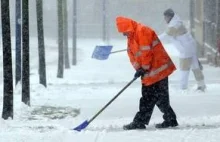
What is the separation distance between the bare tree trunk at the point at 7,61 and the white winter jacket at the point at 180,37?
3740 mm

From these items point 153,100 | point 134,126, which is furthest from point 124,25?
point 134,126

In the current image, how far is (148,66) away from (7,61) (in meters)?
2.18

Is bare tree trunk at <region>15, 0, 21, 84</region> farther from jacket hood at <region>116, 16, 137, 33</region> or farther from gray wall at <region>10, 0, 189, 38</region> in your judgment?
gray wall at <region>10, 0, 189, 38</region>

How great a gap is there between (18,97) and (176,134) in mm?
4805

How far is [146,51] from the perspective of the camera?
25.7ft

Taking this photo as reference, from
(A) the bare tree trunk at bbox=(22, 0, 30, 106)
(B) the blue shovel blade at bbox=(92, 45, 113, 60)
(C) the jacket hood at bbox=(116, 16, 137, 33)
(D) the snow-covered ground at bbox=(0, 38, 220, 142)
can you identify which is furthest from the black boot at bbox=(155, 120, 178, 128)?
(B) the blue shovel blade at bbox=(92, 45, 113, 60)

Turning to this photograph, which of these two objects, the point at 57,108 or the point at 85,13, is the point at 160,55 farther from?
the point at 85,13

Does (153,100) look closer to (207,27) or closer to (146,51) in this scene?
(146,51)

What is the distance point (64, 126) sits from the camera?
864 cm

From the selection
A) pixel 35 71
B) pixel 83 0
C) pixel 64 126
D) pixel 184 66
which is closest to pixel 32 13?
pixel 83 0

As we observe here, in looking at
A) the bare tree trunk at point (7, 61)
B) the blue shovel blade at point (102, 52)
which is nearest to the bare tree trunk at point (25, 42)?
the bare tree trunk at point (7, 61)

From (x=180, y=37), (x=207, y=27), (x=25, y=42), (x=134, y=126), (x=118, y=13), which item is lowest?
(x=118, y=13)

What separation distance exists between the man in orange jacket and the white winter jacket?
3.71m

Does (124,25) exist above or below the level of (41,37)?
above
